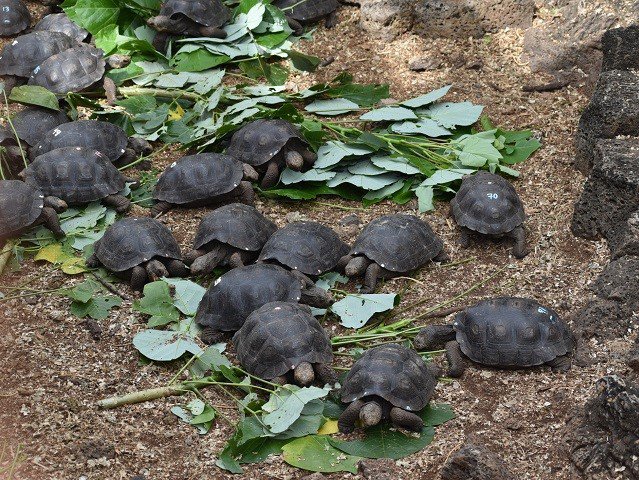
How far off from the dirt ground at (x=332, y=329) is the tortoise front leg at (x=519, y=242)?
45 millimetres

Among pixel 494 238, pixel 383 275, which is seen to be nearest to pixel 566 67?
pixel 494 238

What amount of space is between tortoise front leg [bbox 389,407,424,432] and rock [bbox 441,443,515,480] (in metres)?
0.32

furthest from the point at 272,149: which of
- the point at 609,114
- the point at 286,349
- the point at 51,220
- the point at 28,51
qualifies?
the point at 28,51

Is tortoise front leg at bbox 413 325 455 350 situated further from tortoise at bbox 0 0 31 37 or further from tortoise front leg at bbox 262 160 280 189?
tortoise at bbox 0 0 31 37

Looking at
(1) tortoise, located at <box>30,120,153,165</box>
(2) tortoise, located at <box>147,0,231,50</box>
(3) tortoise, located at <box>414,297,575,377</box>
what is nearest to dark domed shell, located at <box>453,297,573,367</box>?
(3) tortoise, located at <box>414,297,575,377</box>

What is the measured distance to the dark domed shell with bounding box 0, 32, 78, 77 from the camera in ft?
23.8

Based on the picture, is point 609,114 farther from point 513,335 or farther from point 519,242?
point 513,335

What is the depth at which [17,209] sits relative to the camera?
17.8 feet

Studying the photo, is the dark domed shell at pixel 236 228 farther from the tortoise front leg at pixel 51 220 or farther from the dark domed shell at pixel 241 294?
the tortoise front leg at pixel 51 220

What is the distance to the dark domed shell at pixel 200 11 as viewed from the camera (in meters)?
7.28

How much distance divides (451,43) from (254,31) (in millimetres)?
1551

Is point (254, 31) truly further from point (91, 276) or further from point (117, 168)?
point (91, 276)

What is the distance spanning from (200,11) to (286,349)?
381 cm

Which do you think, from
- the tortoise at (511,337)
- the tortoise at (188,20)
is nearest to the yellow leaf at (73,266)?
the tortoise at (511,337)
